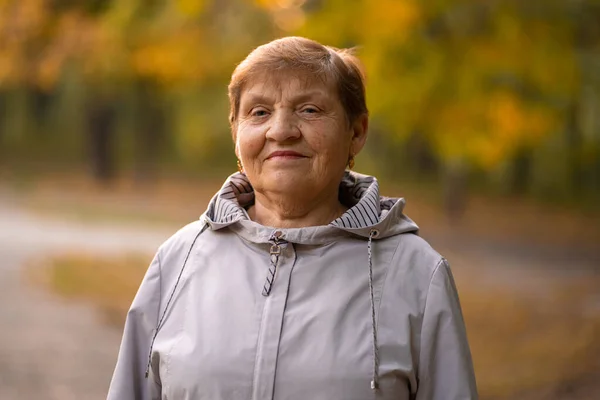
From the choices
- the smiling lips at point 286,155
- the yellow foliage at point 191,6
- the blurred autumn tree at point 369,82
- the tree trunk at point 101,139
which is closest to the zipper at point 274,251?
the smiling lips at point 286,155

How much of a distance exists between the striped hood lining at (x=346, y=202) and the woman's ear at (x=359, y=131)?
9cm

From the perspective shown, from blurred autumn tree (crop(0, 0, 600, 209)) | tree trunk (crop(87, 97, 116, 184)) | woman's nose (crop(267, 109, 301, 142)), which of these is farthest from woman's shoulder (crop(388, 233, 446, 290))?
tree trunk (crop(87, 97, 116, 184))

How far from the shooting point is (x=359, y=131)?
5.20 feet

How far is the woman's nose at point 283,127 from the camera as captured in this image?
145 cm

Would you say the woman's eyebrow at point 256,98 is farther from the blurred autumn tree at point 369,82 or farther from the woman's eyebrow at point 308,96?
the blurred autumn tree at point 369,82

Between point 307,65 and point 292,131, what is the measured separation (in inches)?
5.1

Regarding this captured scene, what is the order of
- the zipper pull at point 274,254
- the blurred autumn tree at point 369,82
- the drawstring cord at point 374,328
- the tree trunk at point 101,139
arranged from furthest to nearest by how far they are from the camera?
the tree trunk at point 101,139 → the blurred autumn tree at point 369,82 → the zipper pull at point 274,254 → the drawstring cord at point 374,328

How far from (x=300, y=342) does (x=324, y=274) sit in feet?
0.45

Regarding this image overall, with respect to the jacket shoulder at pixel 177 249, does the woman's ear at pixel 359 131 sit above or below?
above

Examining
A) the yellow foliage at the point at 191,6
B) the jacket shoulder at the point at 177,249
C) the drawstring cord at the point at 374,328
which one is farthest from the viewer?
the yellow foliage at the point at 191,6

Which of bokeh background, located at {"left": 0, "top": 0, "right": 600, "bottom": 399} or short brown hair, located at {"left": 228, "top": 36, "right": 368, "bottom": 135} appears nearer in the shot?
short brown hair, located at {"left": 228, "top": 36, "right": 368, "bottom": 135}

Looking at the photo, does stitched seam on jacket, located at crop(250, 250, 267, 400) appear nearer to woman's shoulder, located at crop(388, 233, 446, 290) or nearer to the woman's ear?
woman's shoulder, located at crop(388, 233, 446, 290)

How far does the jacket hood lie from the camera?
1450 millimetres

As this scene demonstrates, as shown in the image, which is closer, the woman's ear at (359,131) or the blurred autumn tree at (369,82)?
the woman's ear at (359,131)
